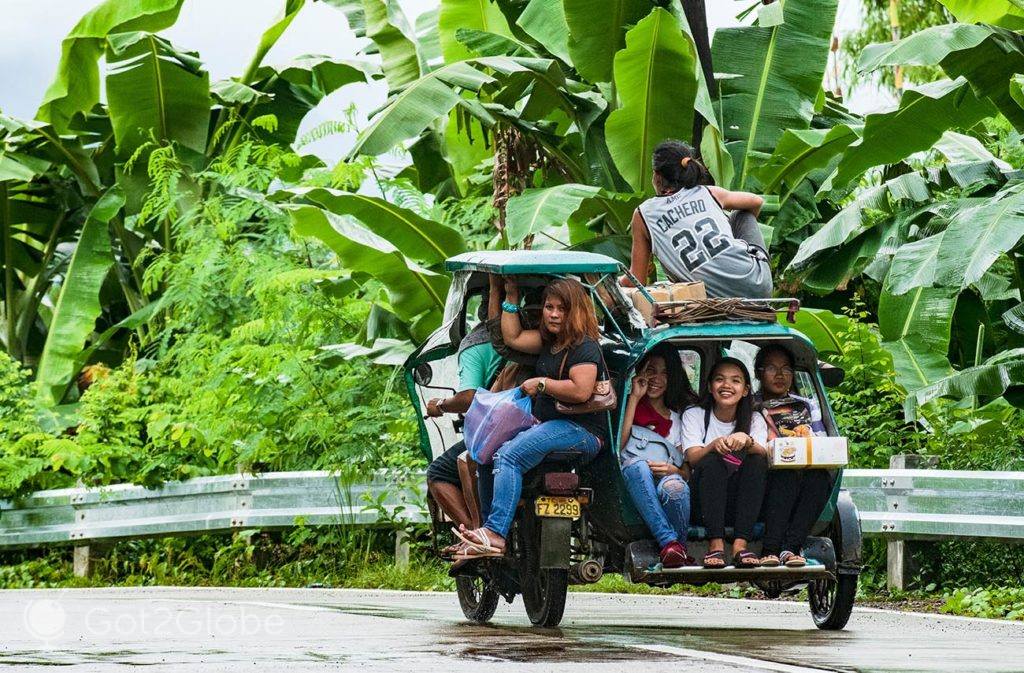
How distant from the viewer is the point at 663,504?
324 inches

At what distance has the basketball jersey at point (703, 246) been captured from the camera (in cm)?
912


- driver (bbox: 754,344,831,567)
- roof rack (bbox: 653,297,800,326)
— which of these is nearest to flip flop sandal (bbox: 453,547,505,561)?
driver (bbox: 754,344,831,567)

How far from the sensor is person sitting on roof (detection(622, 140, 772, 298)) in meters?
9.15

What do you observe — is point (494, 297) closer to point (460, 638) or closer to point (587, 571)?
point (587, 571)

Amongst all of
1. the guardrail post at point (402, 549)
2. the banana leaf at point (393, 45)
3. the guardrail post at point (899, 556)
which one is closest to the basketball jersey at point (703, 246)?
the guardrail post at point (899, 556)

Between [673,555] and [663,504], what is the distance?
28 centimetres

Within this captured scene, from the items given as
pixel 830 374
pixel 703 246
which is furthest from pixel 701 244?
pixel 830 374

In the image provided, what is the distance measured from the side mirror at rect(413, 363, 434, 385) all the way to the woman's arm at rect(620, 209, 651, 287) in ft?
4.34

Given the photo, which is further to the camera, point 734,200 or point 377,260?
point 377,260

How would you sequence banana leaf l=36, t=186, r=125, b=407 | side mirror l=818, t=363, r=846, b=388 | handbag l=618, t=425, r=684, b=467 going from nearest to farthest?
handbag l=618, t=425, r=684, b=467 → side mirror l=818, t=363, r=846, b=388 → banana leaf l=36, t=186, r=125, b=407

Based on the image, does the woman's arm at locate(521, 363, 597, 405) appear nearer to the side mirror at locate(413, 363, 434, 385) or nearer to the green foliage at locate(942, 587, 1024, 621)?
the side mirror at locate(413, 363, 434, 385)

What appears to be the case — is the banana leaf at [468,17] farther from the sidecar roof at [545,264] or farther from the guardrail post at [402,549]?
the sidecar roof at [545,264]

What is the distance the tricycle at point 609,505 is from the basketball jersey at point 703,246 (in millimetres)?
360

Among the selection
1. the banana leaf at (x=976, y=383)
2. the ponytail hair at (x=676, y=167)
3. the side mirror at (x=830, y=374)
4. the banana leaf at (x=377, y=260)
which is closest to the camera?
the side mirror at (x=830, y=374)
